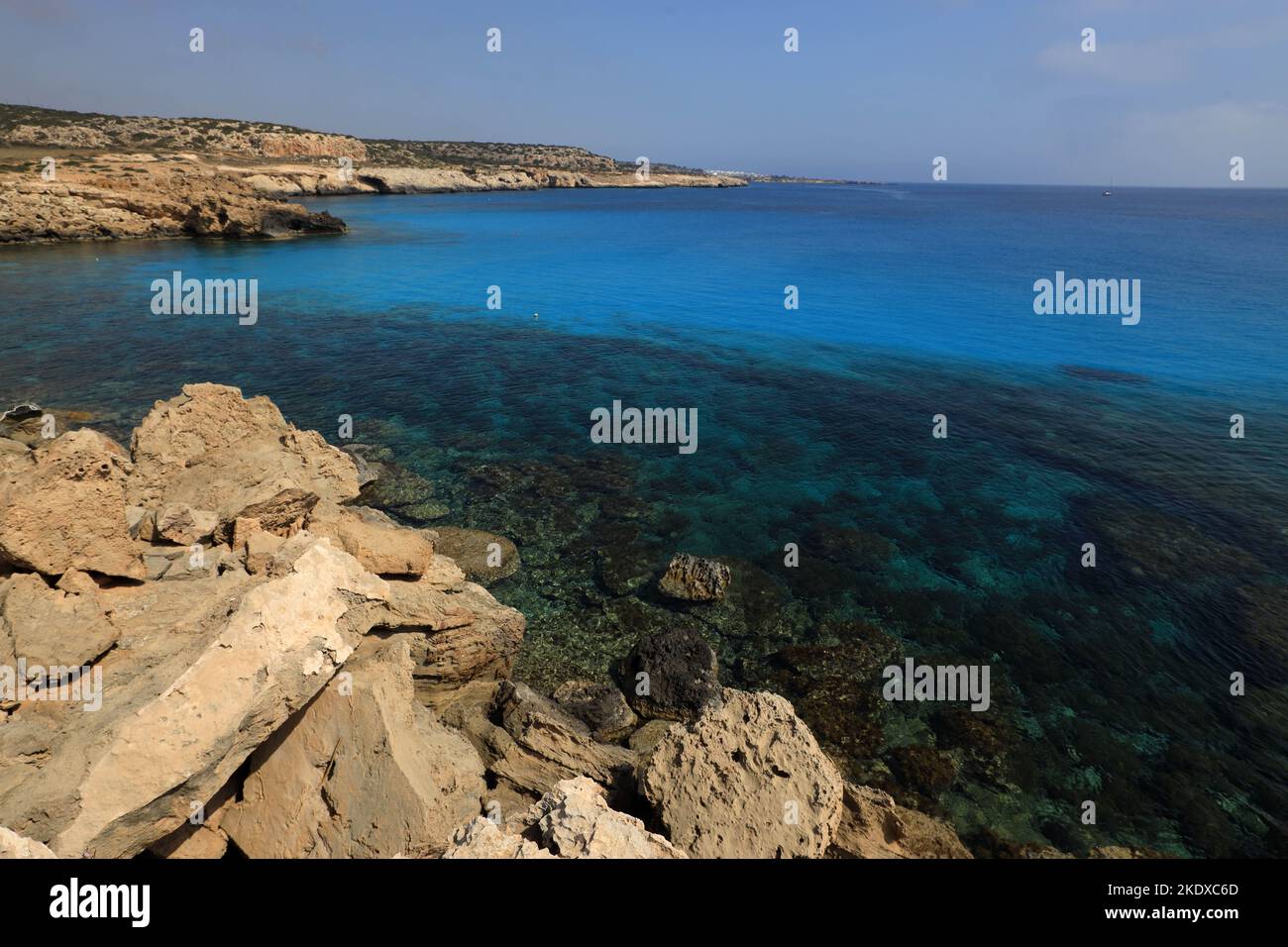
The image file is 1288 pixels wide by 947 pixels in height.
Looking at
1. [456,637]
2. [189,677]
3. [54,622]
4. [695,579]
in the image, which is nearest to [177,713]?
[189,677]

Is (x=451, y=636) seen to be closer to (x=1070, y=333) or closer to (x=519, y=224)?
(x=1070, y=333)

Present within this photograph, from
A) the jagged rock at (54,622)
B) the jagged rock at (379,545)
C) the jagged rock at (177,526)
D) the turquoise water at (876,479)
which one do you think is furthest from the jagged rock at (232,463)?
the jagged rock at (54,622)

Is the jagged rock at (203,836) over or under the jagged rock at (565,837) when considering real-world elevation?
under

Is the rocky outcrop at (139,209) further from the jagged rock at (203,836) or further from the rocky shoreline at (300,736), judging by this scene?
the jagged rock at (203,836)

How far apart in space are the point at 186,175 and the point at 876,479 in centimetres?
9348

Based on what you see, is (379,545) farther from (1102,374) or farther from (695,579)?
(1102,374)

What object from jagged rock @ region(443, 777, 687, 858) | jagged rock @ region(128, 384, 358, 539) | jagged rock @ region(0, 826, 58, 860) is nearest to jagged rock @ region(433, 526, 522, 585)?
jagged rock @ region(128, 384, 358, 539)

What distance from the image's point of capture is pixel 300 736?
905cm

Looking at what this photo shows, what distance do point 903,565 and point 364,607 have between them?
14.2 meters

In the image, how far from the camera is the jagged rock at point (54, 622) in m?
8.58

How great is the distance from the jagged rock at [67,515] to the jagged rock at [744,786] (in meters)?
9.33

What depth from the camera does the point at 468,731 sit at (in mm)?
11391

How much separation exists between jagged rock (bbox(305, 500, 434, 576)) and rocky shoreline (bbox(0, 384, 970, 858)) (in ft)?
4.98
